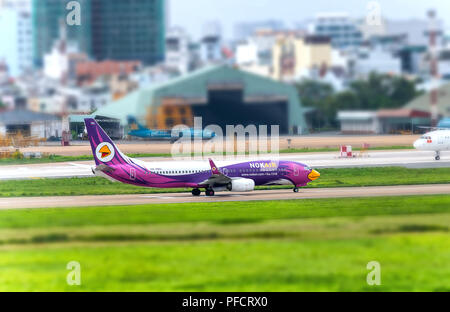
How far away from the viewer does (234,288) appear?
22.1 m

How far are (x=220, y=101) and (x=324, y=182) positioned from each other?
11.7 m

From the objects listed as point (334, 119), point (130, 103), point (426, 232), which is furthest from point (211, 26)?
point (426, 232)

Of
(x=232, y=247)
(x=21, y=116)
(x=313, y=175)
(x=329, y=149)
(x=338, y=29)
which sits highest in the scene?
(x=338, y=29)

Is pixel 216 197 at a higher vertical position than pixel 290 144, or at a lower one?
lower

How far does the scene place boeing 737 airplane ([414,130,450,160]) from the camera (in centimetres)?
3656

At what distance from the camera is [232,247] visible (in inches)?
1017

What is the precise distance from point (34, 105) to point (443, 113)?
16.2m

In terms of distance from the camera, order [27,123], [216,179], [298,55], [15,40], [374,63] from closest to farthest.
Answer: [298,55]
[374,63]
[15,40]
[27,123]
[216,179]

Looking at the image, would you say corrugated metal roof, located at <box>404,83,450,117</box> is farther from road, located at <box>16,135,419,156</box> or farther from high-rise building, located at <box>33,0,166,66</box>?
high-rise building, located at <box>33,0,166,66</box>

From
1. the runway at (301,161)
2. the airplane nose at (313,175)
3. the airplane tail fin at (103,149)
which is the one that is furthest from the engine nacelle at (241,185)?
the airplane tail fin at (103,149)

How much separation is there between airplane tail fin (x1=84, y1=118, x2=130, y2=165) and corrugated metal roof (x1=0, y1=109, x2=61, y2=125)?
2.74 metres

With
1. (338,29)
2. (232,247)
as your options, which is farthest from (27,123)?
(232,247)

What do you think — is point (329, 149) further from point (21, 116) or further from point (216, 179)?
point (21, 116)
